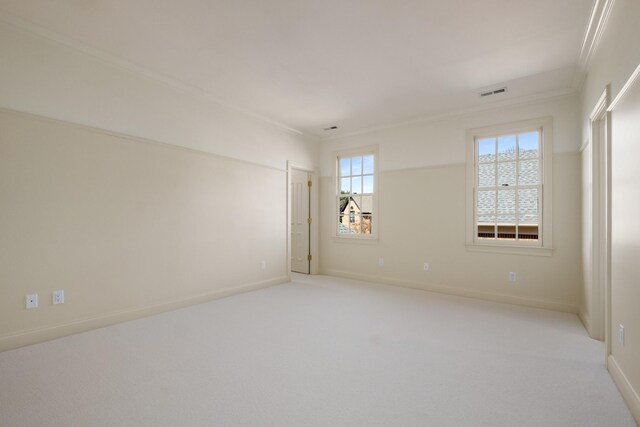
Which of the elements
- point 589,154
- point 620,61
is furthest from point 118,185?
point 589,154

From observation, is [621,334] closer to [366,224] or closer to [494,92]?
[494,92]

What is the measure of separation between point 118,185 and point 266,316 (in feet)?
7.20

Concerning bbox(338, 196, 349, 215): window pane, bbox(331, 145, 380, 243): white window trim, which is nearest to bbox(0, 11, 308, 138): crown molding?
bbox(331, 145, 380, 243): white window trim

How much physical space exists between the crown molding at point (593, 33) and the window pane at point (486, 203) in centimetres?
169

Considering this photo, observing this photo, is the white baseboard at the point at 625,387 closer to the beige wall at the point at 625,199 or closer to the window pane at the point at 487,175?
the beige wall at the point at 625,199

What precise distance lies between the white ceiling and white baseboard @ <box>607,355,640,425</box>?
2.72 metres

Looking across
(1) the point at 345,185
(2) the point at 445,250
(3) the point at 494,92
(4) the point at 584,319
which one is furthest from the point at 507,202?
(1) the point at 345,185

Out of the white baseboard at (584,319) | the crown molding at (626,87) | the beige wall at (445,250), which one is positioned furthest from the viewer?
the beige wall at (445,250)

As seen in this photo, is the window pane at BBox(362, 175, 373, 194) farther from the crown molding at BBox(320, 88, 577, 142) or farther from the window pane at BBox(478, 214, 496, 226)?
the window pane at BBox(478, 214, 496, 226)

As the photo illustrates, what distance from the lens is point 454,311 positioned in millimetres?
3863

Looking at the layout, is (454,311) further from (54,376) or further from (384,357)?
(54,376)

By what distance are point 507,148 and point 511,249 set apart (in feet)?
4.73

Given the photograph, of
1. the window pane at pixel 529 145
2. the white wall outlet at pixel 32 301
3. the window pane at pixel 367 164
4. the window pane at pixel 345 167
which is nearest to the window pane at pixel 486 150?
the window pane at pixel 529 145

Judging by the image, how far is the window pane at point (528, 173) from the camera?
4.17 meters
